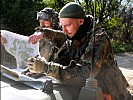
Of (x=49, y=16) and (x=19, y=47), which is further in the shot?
(x=49, y=16)

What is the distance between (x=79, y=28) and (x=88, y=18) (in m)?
0.11

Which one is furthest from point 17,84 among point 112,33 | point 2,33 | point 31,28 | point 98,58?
point 112,33

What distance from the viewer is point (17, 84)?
1.52 meters

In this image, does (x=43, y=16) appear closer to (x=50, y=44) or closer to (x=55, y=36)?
(x=50, y=44)

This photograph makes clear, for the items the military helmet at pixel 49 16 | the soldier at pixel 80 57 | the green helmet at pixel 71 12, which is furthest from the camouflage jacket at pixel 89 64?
the military helmet at pixel 49 16

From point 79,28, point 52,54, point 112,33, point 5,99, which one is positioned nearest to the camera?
point 5,99

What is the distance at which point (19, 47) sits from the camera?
187 centimetres

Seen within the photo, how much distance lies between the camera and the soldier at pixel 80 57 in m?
1.64

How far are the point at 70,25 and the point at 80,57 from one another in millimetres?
198

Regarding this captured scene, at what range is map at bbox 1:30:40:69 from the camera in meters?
1.77

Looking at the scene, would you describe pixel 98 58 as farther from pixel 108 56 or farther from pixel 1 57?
pixel 1 57

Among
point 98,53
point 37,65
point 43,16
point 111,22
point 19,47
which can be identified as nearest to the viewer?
point 37,65

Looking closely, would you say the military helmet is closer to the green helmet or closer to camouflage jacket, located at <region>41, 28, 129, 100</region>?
camouflage jacket, located at <region>41, 28, 129, 100</region>

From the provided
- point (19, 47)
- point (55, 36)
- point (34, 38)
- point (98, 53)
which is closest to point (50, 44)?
point (55, 36)
